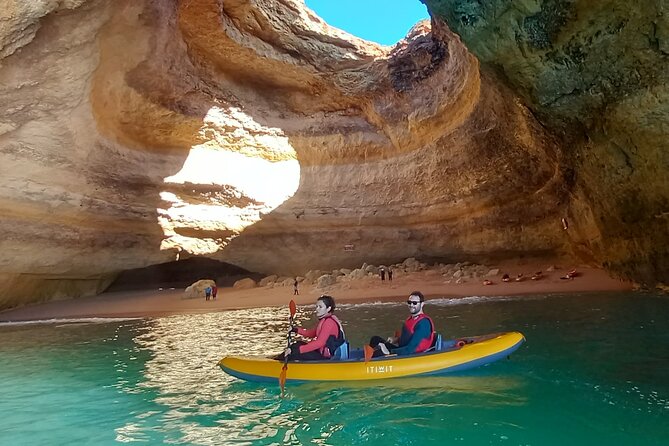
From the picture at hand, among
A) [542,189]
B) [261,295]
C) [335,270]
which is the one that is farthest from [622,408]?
[335,270]

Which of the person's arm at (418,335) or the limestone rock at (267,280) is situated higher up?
Result: the limestone rock at (267,280)

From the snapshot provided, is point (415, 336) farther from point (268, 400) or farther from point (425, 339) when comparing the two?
point (268, 400)

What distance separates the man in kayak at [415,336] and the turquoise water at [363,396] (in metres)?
0.56

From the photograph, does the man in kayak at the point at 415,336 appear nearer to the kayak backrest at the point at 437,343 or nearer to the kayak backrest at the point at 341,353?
the kayak backrest at the point at 437,343

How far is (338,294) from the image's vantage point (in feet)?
49.4

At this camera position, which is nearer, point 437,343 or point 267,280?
point 437,343

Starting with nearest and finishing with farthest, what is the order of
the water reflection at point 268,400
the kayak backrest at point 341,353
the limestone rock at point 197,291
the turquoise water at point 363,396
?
the turquoise water at point 363,396 → the water reflection at point 268,400 → the kayak backrest at point 341,353 → the limestone rock at point 197,291

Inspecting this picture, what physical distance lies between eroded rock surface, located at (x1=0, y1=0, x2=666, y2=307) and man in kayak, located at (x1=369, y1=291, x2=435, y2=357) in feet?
19.2

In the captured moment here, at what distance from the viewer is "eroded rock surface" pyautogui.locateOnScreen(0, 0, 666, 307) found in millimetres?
12055

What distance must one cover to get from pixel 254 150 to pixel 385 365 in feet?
39.7

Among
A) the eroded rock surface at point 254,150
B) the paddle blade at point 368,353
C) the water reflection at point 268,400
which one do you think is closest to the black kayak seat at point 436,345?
the water reflection at point 268,400

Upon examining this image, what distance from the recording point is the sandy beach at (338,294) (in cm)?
1352

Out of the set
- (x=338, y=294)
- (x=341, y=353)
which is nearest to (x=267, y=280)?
(x=338, y=294)

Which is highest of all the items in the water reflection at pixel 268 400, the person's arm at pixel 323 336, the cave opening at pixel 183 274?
the cave opening at pixel 183 274
